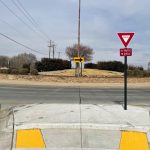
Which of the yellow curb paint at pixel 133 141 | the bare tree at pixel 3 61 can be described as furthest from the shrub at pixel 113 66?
the yellow curb paint at pixel 133 141

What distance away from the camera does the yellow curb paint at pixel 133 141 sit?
24.5ft

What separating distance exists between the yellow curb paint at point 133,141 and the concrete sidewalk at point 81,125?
0.13m

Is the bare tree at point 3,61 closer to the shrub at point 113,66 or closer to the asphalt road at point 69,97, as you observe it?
the shrub at point 113,66

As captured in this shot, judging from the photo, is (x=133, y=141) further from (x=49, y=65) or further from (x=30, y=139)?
(x=49, y=65)

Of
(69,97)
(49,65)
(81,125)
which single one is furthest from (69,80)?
(49,65)

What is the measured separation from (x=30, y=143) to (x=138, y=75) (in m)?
34.6

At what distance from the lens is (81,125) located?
8.84 metres

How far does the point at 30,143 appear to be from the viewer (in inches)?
300

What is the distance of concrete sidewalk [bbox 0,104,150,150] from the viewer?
7562 millimetres

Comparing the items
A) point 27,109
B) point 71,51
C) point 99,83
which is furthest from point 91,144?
point 71,51

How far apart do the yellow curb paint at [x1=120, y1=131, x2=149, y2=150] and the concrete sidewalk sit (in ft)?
0.43

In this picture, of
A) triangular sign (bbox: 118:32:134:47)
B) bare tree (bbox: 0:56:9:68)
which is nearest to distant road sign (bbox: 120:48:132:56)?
triangular sign (bbox: 118:32:134:47)

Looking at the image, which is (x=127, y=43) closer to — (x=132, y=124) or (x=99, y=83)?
(x=132, y=124)

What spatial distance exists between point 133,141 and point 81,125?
5.02 ft
